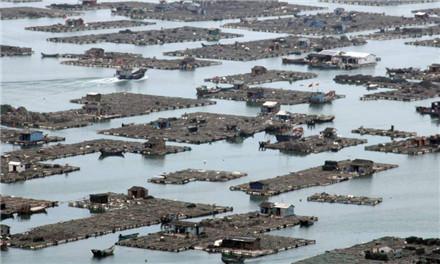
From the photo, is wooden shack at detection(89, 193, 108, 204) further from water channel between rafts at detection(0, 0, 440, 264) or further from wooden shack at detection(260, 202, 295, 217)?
wooden shack at detection(260, 202, 295, 217)

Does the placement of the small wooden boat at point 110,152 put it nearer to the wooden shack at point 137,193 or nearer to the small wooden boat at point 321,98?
the wooden shack at point 137,193

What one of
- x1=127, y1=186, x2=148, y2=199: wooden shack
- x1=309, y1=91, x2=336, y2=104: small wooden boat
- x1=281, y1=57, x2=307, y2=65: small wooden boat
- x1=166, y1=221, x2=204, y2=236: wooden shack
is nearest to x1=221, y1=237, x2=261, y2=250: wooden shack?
x1=166, y1=221, x2=204, y2=236: wooden shack

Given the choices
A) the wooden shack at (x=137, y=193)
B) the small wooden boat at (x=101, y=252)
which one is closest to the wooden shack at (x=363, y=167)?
the wooden shack at (x=137, y=193)

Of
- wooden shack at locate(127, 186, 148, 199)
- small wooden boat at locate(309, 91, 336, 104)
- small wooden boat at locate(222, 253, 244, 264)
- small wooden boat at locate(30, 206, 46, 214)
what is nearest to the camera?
small wooden boat at locate(222, 253, 244, 264)

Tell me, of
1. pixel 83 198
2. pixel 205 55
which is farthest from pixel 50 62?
pixel 83 198

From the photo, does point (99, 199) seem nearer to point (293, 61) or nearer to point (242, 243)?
point (242, 243)
